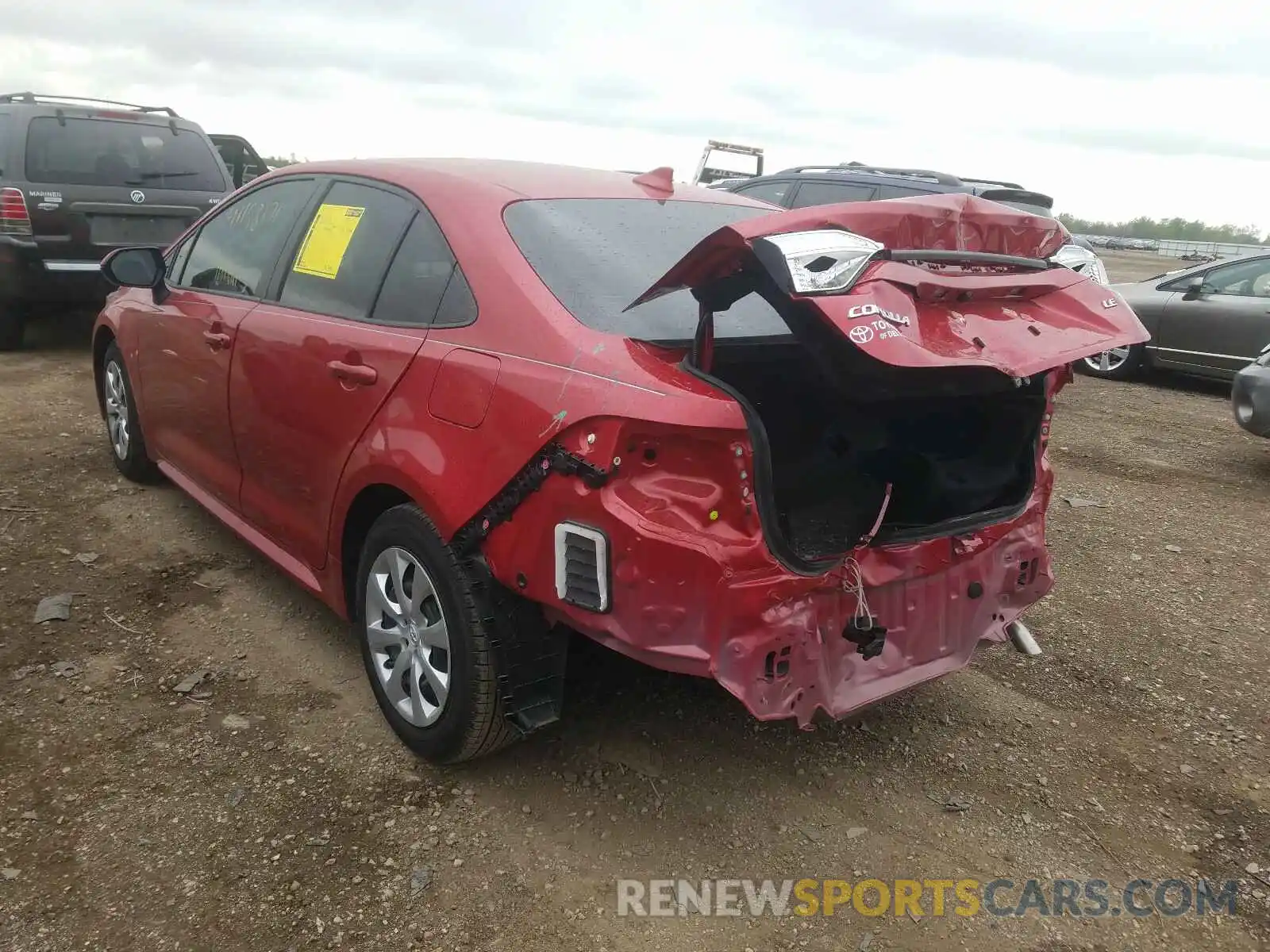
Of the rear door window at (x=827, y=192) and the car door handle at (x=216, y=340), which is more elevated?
the rear door window at (x=827, y=192)

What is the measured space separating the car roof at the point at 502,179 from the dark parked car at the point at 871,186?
512 cm

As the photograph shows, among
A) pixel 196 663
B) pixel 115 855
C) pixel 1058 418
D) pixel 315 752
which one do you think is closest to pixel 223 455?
pixel 196 663

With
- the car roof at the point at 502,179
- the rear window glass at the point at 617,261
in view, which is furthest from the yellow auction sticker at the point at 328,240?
the rear window glass at the point at 617,261

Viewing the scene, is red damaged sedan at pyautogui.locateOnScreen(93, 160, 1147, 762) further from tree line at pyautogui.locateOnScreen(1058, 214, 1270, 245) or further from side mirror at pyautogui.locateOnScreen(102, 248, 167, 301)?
tree line at pyautogui.locateOnScreen(1058, 214, 1270, 245)

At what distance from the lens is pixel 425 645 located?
2.61 metres

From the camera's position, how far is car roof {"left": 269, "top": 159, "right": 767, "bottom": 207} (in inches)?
108

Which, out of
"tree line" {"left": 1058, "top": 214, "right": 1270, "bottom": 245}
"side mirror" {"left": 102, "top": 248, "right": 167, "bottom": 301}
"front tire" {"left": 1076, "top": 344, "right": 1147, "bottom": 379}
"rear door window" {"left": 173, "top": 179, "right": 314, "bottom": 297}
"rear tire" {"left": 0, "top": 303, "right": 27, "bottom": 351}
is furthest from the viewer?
"tree line" {"left": 1058, "top": 214, "right": 1270, "bottom": 245}

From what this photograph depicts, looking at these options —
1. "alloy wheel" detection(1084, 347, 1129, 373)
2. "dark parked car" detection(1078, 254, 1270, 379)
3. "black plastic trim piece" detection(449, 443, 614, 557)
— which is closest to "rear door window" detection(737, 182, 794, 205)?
"dark parked car" detection(1078, 254, 1270, 379)

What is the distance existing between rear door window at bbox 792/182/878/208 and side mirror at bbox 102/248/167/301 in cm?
608

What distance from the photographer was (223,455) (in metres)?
3.61

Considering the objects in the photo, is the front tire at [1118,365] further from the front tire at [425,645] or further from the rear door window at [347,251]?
Answer: the front tire at [425,645]

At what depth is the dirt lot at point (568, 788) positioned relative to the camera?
7.24ft

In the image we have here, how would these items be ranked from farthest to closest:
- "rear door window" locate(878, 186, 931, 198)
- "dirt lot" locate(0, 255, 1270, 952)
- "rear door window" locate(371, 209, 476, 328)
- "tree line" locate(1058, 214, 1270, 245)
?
1. "tree line" locate(1058, 214, 1270, 245)
2. "rear door window" locate(878, 186, 931, 198)
3. "rear door window" locate(371, 209, 476, 328)
4. "dirt lot" locate(0, 255, 1270, 952)

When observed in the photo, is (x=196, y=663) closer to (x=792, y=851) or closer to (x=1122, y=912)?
(x=792, y=851)
